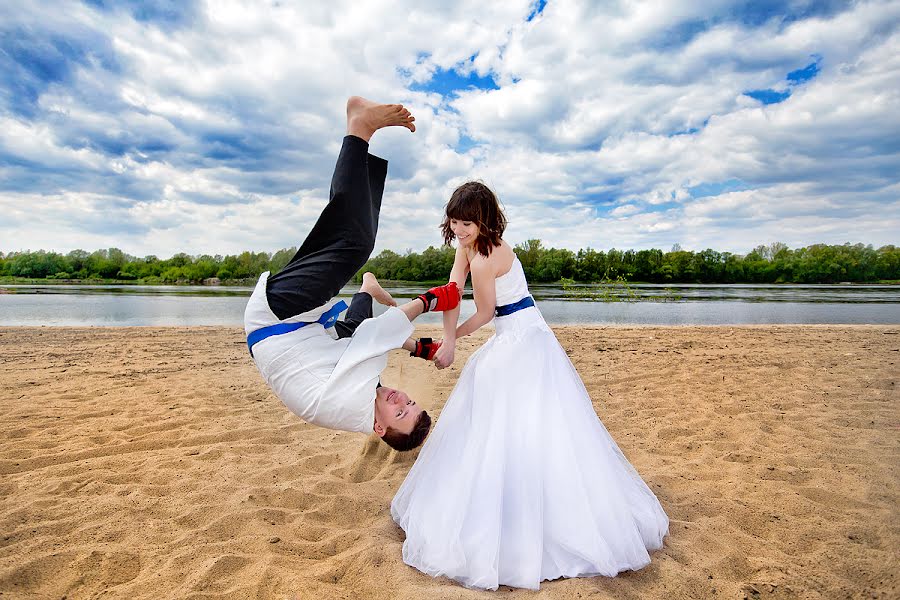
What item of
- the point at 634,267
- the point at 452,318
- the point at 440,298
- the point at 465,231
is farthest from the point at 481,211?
the point at 634,267

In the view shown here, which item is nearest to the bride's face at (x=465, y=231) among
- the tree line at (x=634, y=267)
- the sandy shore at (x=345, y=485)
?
the sandy shore at (x=345, y=485)

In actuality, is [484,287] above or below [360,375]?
above

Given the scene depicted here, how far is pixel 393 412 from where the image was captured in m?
3.40

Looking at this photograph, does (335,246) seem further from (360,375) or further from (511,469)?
(511,469)

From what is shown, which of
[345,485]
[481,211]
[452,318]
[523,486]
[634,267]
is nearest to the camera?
[523,486]

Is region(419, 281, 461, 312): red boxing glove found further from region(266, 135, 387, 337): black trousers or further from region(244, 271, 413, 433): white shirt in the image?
region(266, 135, 387, 337): black trousers

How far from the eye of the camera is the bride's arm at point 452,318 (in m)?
3.57

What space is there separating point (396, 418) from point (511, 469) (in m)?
0.87

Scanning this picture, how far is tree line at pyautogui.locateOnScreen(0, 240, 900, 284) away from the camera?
38.1 meters

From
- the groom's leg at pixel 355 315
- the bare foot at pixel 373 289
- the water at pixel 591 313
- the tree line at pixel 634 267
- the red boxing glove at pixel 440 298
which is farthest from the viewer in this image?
the tree line at pixel 634 267

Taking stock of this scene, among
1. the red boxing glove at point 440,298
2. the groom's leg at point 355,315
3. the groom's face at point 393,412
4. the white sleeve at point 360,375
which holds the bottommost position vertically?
the groom's face at point 393,412

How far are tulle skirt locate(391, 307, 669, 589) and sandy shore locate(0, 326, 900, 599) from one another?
0.13m

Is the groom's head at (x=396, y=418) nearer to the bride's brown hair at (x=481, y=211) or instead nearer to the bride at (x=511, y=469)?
the bride at (x=511, y=469)

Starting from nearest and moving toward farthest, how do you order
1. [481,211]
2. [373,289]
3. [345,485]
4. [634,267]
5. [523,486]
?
[523,486]
[481,211]
[373,289]
[345,485]
[634,267]
